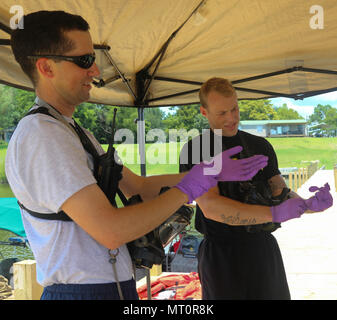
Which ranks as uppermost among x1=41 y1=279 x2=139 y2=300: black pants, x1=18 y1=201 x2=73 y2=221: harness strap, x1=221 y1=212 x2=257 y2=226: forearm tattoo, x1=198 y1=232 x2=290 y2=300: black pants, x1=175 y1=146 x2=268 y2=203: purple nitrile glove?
x1=175 y1=146 x2=268 y2=203: purple nitrile glove

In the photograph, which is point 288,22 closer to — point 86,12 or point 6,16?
point 86,12

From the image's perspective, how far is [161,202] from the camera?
1082 mm

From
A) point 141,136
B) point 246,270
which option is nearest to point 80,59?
point 246,270

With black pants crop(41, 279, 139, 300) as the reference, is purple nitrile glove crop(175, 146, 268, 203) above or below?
above

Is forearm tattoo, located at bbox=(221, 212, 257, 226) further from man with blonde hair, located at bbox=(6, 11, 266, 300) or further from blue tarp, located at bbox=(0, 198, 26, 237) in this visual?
blue tarp, located at bbox=(0, 198, 26, 237)

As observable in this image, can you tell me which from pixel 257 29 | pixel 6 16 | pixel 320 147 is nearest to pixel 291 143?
pixel 320 147

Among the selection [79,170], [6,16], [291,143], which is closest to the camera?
[79,170]

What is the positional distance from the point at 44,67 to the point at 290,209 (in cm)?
132

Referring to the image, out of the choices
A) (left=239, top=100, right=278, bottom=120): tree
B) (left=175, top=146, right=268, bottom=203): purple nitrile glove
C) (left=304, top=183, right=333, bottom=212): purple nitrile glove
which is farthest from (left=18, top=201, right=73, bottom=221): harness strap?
(left=239, top=100, right=278, bottom=120): tree

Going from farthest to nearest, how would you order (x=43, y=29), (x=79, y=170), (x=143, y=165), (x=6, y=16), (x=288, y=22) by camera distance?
(x=143, y=165)
(x=288, y=22)
(x=6, y=16)
(x=43, y=29)
(x=79, y=170)

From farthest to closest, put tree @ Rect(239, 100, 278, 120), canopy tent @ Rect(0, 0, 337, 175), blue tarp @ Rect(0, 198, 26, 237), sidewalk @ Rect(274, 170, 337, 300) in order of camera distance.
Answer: tree @ Rect(239, 100, 278, 120) → blue tarp @ Rect(0, 198, 26, 237) → sidewalk @ Rect(274, 170, 337, 300) → canopy tent @ Rect(0, 0, 337, 175)

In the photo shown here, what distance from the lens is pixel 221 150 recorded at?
211 cm

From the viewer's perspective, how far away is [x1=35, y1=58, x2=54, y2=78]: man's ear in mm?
1119

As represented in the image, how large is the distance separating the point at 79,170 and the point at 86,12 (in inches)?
54.3
